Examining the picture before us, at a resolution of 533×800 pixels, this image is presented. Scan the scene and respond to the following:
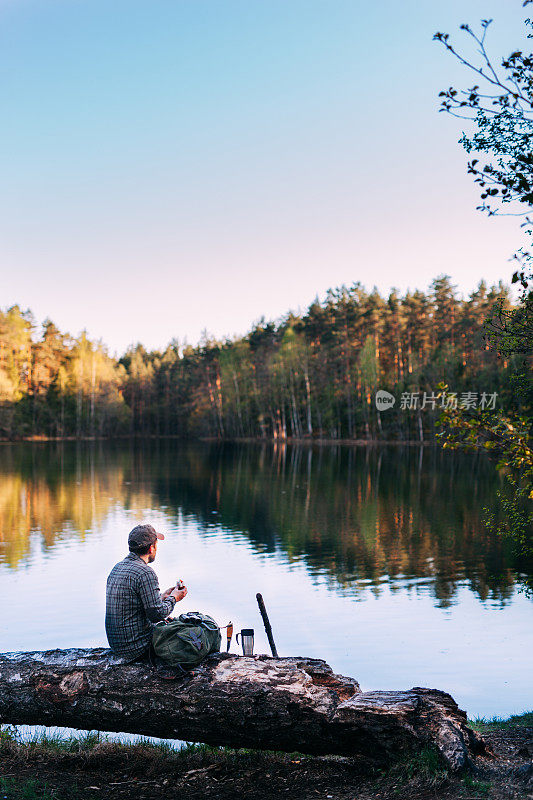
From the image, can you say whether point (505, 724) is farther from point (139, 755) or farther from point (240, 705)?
point (139, 755)

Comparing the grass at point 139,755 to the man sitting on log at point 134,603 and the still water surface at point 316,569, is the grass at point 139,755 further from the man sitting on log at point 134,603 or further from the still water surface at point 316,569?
the still water surface at point 316,569

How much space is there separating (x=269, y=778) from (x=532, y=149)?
22.5 feet

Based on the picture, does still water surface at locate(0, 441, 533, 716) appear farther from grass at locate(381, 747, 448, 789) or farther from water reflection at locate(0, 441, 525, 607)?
grass at locate(381, 747, 448, 789)

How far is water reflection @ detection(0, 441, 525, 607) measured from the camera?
2022cm

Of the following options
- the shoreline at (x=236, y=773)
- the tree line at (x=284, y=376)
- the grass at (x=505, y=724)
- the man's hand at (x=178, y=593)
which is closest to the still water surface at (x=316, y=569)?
the grass at (x=505, y=724)

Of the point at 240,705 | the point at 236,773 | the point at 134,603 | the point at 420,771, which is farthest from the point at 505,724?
the point at 134,603

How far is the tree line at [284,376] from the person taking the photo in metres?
81.4

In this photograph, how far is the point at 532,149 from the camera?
6836 millimetres

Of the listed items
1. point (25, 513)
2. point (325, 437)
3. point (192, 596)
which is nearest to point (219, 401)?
point (325, 437)

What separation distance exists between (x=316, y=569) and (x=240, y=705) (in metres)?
13.9

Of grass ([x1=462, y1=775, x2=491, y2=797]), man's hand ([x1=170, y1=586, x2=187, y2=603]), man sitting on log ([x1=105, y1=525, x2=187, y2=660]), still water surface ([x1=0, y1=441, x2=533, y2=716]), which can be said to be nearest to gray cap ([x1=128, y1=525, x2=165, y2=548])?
man sitting on log ([x1=105, y1=525, x2=187, y2=660])

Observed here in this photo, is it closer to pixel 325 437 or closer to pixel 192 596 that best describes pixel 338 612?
pixel 192 596

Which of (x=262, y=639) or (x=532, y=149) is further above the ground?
(x=532, y=149)

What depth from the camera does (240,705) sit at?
6.54m
